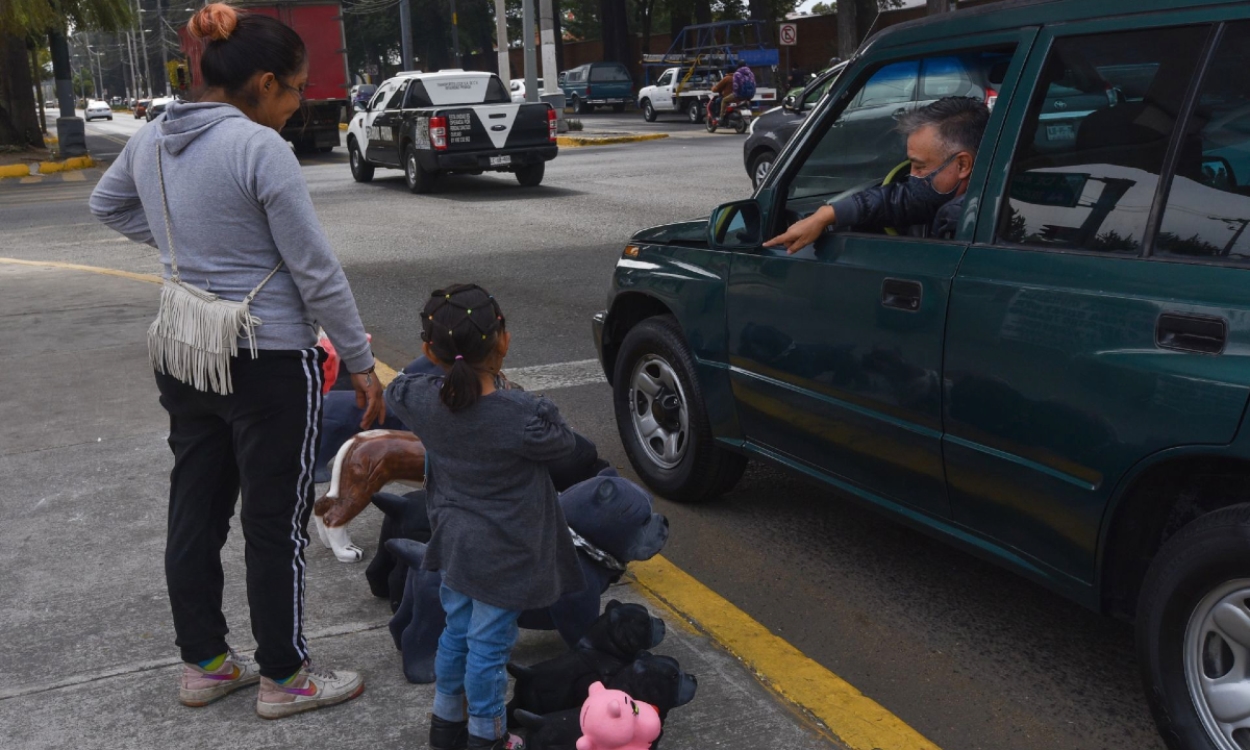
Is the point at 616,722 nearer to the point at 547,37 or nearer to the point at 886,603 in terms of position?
the point at 886,603

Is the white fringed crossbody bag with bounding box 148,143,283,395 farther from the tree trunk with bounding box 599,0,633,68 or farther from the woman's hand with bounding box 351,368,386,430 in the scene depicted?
the tree trunk with bounding box 599,0,633,68

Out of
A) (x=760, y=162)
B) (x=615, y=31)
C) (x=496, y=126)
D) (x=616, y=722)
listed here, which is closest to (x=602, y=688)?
(x=616, y=722)

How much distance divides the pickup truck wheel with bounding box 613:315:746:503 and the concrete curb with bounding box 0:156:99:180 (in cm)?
2443

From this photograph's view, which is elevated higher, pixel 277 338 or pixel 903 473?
pixel 277 338

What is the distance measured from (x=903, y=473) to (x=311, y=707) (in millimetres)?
1748

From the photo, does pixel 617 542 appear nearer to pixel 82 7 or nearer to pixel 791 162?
pixel 791 162

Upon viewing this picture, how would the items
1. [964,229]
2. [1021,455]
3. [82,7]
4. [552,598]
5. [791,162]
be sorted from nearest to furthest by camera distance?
[552,598] < [1021,455] < [964,229] < [791,162] < [82,7]

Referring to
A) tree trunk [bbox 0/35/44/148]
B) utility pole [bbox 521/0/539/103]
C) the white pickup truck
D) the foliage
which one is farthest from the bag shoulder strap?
the white pickup truck

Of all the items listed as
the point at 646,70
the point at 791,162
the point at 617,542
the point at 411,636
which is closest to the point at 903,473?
the point at 617,542

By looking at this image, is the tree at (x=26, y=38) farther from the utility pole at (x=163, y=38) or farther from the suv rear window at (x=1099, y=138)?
the suv rear window at (x=1099, y=138)

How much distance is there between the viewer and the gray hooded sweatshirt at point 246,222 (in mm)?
2984

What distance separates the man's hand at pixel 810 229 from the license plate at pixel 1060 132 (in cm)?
77

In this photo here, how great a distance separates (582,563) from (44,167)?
27007 mm

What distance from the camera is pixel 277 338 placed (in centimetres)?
310
